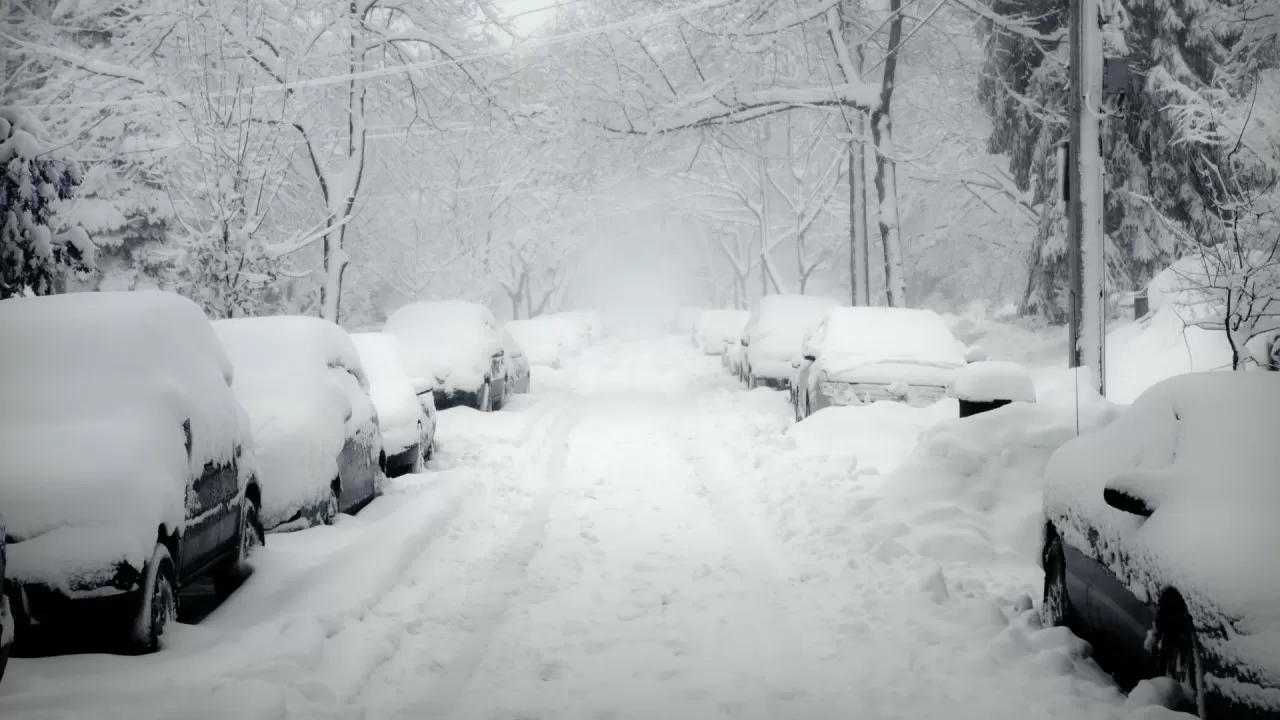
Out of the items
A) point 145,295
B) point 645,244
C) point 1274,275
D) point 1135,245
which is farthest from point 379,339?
point 645,244

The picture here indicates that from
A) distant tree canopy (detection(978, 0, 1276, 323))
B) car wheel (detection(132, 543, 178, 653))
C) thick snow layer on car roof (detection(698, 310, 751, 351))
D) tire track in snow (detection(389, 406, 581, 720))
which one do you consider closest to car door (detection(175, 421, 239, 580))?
car wheel (detection(132, 543, 178, 653))

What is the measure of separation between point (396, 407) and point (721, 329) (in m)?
24.3

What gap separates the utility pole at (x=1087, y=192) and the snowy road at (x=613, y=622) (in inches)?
129

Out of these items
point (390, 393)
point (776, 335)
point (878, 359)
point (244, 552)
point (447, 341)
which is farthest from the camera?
point (776, 335)

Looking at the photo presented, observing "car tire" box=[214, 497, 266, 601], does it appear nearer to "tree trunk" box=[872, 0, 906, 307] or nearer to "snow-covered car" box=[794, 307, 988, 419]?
"snow-covered car" box=[794, 307, 988, 419]

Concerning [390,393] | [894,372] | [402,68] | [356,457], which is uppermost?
[402,68]

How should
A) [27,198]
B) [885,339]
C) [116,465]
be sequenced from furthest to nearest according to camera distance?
[885,339]
[27,198]
[116,465]

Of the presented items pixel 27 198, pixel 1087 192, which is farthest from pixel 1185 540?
pixel 27 198

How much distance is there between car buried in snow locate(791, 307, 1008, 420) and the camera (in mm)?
14414

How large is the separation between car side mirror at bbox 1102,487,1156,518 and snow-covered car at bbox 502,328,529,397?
53.0ft

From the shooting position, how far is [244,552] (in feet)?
24.7

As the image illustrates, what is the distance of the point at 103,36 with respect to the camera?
25.1m

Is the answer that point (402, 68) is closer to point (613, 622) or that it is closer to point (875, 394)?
point (875, 394)

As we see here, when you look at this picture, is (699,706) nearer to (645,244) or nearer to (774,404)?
(774,404)
